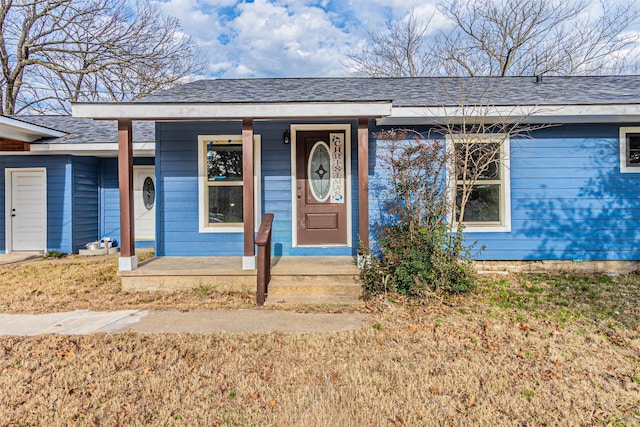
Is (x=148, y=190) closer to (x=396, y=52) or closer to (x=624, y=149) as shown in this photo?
(x=624, y=149)

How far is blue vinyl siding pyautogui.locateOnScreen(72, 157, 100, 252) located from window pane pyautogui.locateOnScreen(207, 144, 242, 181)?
413 centimetres

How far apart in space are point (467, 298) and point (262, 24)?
1412 cm

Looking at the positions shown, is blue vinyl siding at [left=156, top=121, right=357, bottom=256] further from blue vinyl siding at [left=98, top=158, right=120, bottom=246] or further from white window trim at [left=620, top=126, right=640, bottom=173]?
white window trim at [left=620, top=126, right=640, bottom=173]

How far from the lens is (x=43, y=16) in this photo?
14898 millimetres

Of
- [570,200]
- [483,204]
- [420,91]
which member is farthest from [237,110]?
[570,200]

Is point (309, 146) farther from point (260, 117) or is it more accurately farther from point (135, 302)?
point (135, 302)

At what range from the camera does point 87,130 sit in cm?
853

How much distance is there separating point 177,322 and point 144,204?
5756 mm

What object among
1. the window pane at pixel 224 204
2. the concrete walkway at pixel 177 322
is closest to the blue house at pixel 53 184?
the window pane at pixel 224 204

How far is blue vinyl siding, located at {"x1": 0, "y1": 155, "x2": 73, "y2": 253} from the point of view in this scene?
8.09 meters

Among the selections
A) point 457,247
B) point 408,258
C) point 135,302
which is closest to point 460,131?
point 457,247

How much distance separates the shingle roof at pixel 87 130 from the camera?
7.81 meters

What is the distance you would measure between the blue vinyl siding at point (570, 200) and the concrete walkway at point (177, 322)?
10.1 ft

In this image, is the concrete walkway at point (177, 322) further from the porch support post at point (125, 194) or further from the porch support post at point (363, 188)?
the porch support post at point (363, 188)
